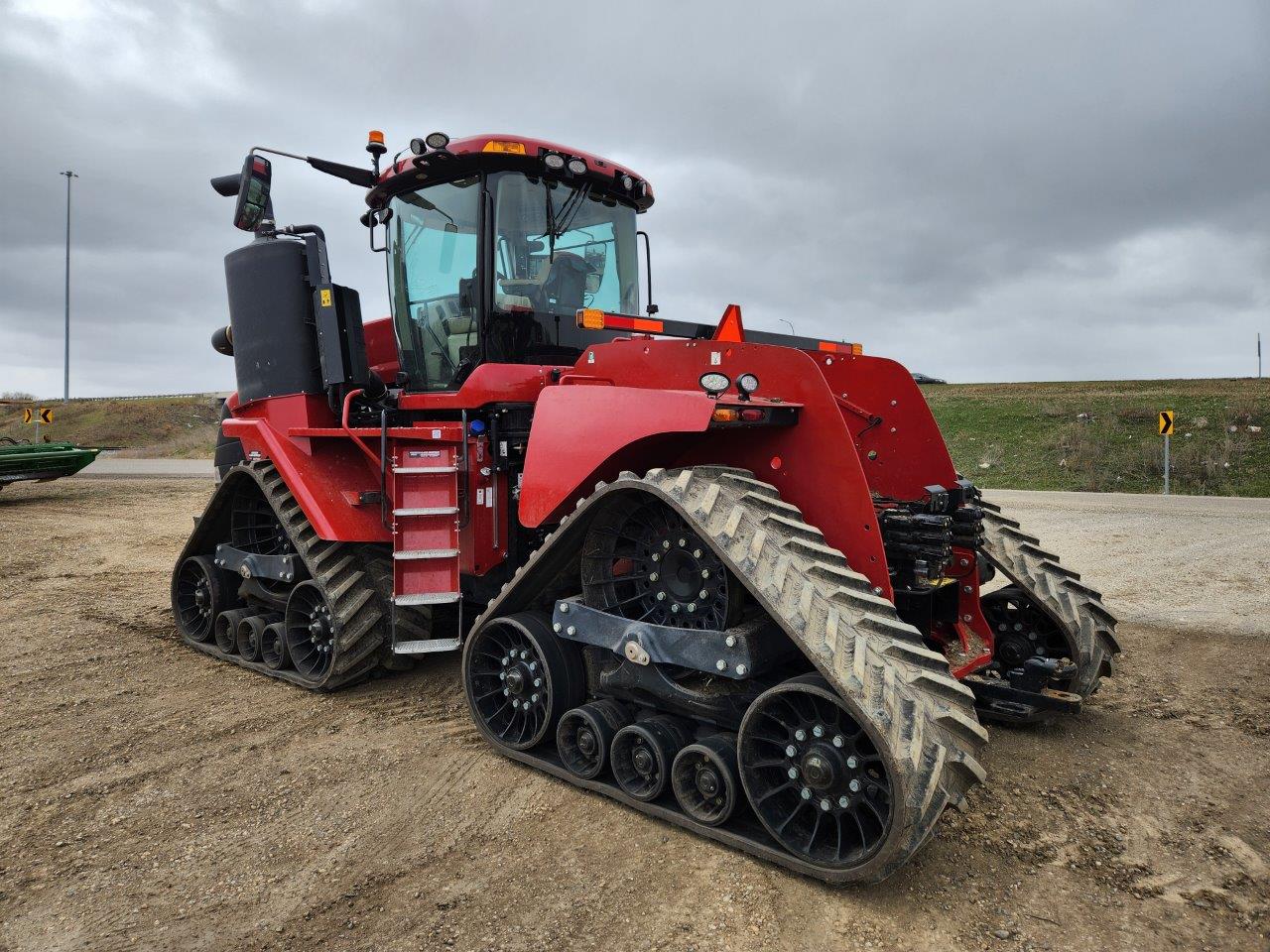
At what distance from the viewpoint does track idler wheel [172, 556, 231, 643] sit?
6.60m

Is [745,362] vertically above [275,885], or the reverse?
[745,362]

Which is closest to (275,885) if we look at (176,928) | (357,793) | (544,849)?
(176,928)

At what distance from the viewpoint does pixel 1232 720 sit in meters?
4.88

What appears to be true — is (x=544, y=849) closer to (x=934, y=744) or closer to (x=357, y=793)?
(x=357, y=793)

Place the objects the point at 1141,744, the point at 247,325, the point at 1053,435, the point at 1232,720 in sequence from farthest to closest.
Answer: the point at 1053,435, the point at 247,325, the point at 1232,720, the point at 1141,744

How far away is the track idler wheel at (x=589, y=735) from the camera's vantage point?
12.5 feet

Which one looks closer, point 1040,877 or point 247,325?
point 1040,877

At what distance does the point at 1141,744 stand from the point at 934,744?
8.03 ft

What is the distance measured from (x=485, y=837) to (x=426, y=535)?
2.01 meters

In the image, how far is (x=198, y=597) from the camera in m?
6.77

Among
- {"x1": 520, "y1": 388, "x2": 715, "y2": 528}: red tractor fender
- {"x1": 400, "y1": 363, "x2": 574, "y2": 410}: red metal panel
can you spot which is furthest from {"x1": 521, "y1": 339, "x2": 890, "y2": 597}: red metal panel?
{"x1": 400, "y1": 363, "x2": 574, "y2": 410}: red metal panel

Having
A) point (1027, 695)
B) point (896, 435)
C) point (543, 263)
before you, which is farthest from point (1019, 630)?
point (543, 263)

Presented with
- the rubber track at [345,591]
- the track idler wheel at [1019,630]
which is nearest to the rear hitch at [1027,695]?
the track idler wheel at [1019,630]

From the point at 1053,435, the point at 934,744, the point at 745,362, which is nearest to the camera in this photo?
the point at 934,744
